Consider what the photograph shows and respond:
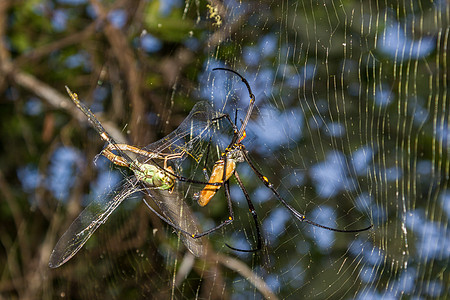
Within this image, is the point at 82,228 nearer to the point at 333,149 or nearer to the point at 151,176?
the point at 151,176

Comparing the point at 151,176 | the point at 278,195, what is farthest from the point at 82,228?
the point at 278,195

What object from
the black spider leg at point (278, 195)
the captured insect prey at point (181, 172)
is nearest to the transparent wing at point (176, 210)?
the captured insect prey at point (181, 172)

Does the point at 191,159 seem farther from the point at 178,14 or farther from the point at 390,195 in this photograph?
the point at 178,14

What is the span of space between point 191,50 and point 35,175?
0.82 meters

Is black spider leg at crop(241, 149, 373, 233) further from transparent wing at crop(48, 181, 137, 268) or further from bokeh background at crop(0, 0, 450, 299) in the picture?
transparent wing at crop(48, 181, 137, 268)

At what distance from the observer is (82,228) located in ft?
1.92

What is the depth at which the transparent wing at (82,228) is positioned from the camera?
58 centimetres

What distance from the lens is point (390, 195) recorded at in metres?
0.60

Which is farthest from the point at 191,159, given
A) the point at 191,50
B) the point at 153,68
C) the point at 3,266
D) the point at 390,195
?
the point at 3,266

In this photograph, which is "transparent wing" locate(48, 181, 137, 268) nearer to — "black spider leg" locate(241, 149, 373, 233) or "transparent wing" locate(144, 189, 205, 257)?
"transparent wing" locate(144, 189, 205, 257)

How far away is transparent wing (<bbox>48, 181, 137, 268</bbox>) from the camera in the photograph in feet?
1.90

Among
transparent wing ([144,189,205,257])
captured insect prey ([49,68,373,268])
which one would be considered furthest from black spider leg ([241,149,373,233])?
transparent wing ([144,189,205,257])

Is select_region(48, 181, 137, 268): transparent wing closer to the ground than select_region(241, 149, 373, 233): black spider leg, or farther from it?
closer to the ground

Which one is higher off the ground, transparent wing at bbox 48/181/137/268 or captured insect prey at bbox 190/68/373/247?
captured insect prey at bbox 190/68/373/247
